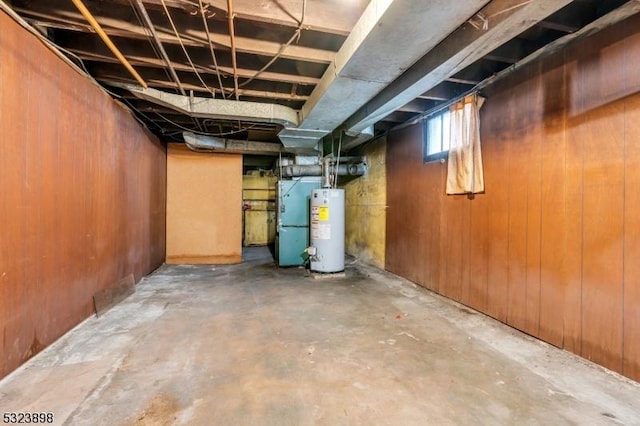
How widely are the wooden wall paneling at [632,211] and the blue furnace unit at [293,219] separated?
4.08 meters

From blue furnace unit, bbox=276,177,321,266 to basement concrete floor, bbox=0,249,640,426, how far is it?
210 centimetres

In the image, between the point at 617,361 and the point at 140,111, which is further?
the point at 140,111

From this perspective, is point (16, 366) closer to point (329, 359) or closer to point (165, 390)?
point (165, 390)

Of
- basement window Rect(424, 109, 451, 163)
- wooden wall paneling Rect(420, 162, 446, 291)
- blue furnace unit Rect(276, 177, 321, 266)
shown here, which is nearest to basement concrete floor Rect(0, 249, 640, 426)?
wooden wall paneling Rect(420, 162, 446, 291)

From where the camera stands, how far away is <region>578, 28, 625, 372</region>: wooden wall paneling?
6.37ft

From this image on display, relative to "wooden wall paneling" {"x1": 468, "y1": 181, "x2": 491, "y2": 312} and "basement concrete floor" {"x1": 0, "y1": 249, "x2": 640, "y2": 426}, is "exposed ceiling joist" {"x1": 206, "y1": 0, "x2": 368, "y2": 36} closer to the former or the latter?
"wooden wall paneling" {"x1": 468, "y1": 181, "x2": 491, "y2": 312}

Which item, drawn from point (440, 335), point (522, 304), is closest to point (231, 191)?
point (440, 335)

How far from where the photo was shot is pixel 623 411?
159 cm

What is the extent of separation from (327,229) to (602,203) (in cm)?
313

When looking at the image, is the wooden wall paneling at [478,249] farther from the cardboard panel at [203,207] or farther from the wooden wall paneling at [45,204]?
the cardboard panel at [203,207]

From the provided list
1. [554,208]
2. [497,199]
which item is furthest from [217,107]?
[554,208]

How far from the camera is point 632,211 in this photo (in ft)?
6.13

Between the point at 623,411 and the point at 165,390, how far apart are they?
252 centimetres

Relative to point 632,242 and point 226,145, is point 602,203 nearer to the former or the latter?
point 632,242
